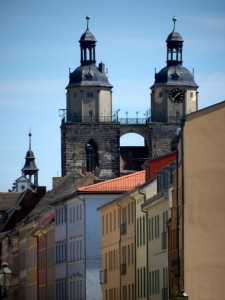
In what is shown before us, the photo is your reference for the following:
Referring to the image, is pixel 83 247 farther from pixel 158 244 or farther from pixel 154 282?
pixel 158 244

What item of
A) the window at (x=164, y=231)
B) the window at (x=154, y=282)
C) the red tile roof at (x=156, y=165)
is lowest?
the window at (x=154, y=282)

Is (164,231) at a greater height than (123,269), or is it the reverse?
(123,269)

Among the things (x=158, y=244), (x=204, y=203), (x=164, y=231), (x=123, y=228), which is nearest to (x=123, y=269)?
(x=123, y=228)

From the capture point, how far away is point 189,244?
74.7 m

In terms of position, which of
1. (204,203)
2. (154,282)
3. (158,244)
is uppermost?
(158,244)

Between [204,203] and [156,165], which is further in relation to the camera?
[156,165]

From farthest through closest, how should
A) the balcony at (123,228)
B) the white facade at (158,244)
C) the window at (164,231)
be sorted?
1. the balcony at (123,228)
2. the white facade at (158,244)
3. the window at (164,231)

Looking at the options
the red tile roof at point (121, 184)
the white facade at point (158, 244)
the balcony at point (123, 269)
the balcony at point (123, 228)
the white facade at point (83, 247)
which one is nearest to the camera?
the white facade at point (158, 244)

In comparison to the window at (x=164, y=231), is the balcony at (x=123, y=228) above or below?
above

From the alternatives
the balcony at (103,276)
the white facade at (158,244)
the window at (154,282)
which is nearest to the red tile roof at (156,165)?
the white facade at (158,244)

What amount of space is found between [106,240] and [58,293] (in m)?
17.4

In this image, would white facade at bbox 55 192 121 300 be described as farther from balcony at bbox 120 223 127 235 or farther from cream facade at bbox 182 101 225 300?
cream facade at bbox 182 101 225 300

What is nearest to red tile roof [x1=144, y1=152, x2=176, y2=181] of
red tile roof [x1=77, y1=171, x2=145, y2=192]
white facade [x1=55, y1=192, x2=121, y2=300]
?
red tile roof [x1=77, y1=171, x2=145, y2=192]

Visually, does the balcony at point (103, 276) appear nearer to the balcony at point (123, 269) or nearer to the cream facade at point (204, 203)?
the balcony at point (123, 269)
